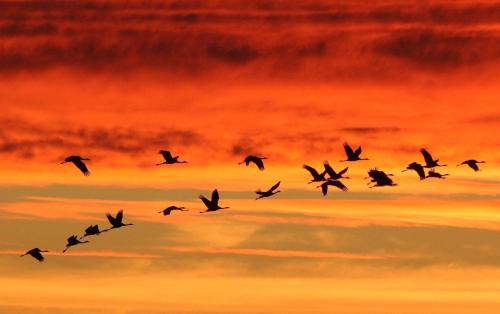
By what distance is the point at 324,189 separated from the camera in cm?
17300

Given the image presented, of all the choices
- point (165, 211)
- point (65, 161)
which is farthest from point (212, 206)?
point (65, 161)

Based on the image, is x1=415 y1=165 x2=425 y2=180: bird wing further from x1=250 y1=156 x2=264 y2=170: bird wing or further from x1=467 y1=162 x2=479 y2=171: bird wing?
x1=250 y1=156 x2=264 y2=170: bird wing

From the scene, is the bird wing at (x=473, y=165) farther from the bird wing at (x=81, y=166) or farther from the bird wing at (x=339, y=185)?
the bird wing at (x=81, y=166)

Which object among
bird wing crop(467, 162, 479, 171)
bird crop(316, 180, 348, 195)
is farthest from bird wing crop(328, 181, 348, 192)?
bird wing crop(467, 162, 479, 171)

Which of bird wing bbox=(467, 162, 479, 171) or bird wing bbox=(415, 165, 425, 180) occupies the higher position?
bird wing bbox=(467, 162, 479, 171)

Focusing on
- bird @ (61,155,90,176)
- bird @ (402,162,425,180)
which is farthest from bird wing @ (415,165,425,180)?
bird @ (61,155,90,176)

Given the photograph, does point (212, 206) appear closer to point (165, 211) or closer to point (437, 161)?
point (165, 211)

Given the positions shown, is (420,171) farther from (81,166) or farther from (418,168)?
(81,166)

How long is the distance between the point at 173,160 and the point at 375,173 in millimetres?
18840

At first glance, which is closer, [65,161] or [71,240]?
[65,161]

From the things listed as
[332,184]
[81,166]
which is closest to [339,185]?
[332,184]

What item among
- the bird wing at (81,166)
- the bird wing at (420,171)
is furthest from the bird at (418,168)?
the bird wing at (81,166)

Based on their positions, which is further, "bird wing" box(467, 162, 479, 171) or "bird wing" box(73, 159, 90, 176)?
"bird wing" box(467, 162, 479, 171)

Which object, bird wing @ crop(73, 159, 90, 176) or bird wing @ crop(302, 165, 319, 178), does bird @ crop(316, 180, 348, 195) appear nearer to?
bird wing @ crop(302, 165, 319, 178)
